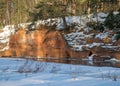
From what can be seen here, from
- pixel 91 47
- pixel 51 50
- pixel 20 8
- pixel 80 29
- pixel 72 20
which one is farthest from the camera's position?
pixel 20 8

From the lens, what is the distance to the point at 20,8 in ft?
242

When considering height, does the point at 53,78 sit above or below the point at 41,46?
above

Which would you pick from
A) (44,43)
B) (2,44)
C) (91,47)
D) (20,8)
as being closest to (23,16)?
(20,8)

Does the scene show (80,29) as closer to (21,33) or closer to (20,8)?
(21,33)

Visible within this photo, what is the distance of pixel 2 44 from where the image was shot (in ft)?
168

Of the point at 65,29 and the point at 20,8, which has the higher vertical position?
the point at 20,8

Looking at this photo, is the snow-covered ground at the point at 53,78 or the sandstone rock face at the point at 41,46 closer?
the snow-covered ground at the point at 53,78

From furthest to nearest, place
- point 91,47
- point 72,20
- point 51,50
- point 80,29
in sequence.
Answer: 1. point 72,20
2. point 80,29
3. point 51,50
4. point 91,47

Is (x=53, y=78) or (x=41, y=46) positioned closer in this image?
(x=53, y=78)

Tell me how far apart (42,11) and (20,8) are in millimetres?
32827

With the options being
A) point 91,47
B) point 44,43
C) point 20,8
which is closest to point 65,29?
point 44,43

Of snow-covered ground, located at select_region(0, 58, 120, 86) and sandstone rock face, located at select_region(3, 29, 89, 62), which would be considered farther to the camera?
sandstone rock face, located at select_region(3, 29, 89, 62)

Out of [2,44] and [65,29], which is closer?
[65,29]

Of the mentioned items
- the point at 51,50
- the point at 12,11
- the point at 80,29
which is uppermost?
the point at 12,11
